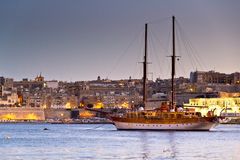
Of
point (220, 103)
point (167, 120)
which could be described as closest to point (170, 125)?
point (167, 120)

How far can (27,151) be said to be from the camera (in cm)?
5325

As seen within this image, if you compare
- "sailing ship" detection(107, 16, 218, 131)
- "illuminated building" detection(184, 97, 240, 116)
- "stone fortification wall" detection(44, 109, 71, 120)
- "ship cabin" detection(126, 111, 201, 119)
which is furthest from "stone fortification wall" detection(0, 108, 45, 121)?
"ship cabin" detection(126, 111, 201, 119)

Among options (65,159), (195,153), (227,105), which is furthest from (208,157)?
(227,105)

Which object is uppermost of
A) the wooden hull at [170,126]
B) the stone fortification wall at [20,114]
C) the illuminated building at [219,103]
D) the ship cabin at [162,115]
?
the illuminated building at [219,103]

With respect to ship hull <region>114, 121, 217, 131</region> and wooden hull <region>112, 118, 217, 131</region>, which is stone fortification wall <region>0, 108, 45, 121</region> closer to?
ship hull <region>114, 121, 217, 131</region>

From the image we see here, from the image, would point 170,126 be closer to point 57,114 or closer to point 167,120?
point 167,120

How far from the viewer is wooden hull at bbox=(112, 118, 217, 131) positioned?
86.4m

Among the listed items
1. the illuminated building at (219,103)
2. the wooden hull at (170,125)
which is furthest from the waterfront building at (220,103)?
the wooden hull at (170,125)

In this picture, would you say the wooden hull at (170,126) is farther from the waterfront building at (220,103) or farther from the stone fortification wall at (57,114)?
the stone fortification wall at (57,114)

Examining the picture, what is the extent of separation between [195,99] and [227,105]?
943 cm

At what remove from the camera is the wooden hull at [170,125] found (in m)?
86.4

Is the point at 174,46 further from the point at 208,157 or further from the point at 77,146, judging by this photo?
the point at 208,157

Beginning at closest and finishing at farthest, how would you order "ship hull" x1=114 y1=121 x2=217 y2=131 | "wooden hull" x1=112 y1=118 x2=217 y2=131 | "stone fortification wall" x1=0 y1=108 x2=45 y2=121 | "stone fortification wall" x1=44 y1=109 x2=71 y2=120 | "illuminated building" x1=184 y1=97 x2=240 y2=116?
"wooden hull" x1=112 y1=118 x2=217 y2=131
"ship hull" x1=114 y1=121 x2=217 y2=131
"illuminated building" x1=184 y1=97 x2=240 y2=116
"stone fortification wall" x1=0 y1=108 x2=45 y2=121
"stone fortification wall" x1=44 y1=109 x2=71 y2=120

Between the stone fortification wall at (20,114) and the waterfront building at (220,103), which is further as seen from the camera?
the stone fortification wall at (20,114)
